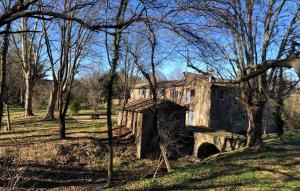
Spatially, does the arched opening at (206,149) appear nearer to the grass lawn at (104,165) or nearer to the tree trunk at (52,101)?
the grass lawn at (104,165)

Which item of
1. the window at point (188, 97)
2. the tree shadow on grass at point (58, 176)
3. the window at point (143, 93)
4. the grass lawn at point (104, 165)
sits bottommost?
the tree shadow on grass at point (58, 176)

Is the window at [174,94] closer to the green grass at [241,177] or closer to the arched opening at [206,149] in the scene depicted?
the arched opening at [206,149]

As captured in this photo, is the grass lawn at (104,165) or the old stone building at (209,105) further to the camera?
the old stone building at (209,105)

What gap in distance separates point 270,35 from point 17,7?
45.0 feet

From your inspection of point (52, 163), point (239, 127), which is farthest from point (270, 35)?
point (239, 127)

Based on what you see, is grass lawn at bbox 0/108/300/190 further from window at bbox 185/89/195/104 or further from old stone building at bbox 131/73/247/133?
window at bbox 185/89/195/104

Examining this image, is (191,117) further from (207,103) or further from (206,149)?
(206,149)

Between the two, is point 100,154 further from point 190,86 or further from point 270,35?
point 190,86

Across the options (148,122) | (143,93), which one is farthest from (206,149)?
(143,93)

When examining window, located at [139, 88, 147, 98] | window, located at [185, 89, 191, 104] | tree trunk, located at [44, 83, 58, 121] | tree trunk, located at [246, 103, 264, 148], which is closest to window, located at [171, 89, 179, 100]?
window, located at [185, 89, 191, 104]

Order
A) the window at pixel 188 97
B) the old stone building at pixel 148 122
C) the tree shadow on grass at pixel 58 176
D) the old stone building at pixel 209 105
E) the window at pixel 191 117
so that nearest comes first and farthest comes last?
the tree shadow on grass at pixel 58 176
the old stone building at pixel 148 122
the old stone building at pixel 209 105
the window at pixel 191 117
the window at pixel 188 97

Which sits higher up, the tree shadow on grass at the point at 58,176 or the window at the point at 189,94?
the window at the point at 189,94

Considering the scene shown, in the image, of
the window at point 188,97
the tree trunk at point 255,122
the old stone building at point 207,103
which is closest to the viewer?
the tree trunk at point 255,122

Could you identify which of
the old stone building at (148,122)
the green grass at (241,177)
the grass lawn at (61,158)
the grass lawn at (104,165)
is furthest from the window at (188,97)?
the green grass at (241,177)
